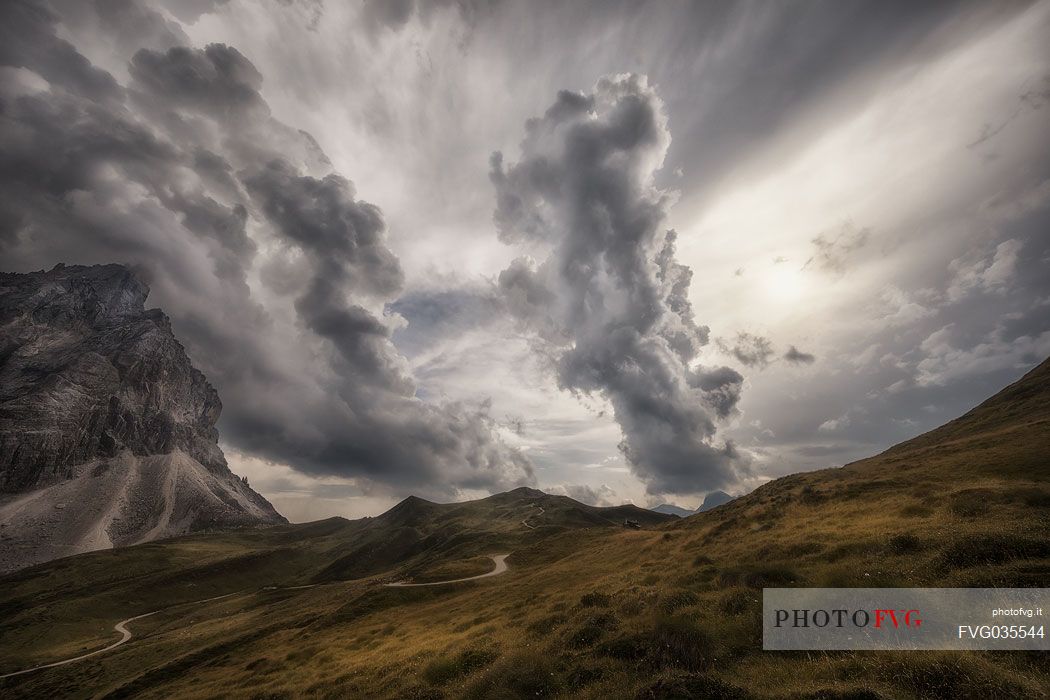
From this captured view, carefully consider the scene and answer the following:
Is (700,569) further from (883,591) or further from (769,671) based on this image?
(769,671)

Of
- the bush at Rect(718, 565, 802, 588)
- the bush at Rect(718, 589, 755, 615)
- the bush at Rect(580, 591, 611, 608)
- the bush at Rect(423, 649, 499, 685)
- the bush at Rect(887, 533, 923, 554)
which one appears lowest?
the bush at Rect(423, 649, 499, 685)

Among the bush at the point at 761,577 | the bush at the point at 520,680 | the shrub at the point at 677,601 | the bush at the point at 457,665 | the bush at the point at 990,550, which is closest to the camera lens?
the bush at the point at 990,550

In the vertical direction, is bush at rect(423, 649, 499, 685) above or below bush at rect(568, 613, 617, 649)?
below

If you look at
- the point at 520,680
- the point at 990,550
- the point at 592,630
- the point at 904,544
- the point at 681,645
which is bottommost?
the point at 520,680

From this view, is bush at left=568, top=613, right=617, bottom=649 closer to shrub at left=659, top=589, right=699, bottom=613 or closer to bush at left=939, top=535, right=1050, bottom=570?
shrub at left=659, top=589, right=699, bottom=613

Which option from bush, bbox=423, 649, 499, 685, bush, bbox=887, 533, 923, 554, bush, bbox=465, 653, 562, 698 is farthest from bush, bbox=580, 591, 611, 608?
bush, bbox=887, 533, 923, 554

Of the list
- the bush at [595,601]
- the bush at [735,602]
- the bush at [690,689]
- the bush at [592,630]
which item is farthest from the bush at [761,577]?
the bush at [690,689]

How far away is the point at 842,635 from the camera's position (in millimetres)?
13695

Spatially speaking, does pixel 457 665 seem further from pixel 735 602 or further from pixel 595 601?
pixel 735 602

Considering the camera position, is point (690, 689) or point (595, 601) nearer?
point (690, 689)

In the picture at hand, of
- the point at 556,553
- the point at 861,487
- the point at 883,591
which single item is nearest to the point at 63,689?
the point at 556,553

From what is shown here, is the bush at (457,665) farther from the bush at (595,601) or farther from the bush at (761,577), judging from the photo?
the bush at (761,577)

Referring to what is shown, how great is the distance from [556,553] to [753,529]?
5024 centimetres

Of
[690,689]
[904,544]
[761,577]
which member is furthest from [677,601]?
[904,544]
